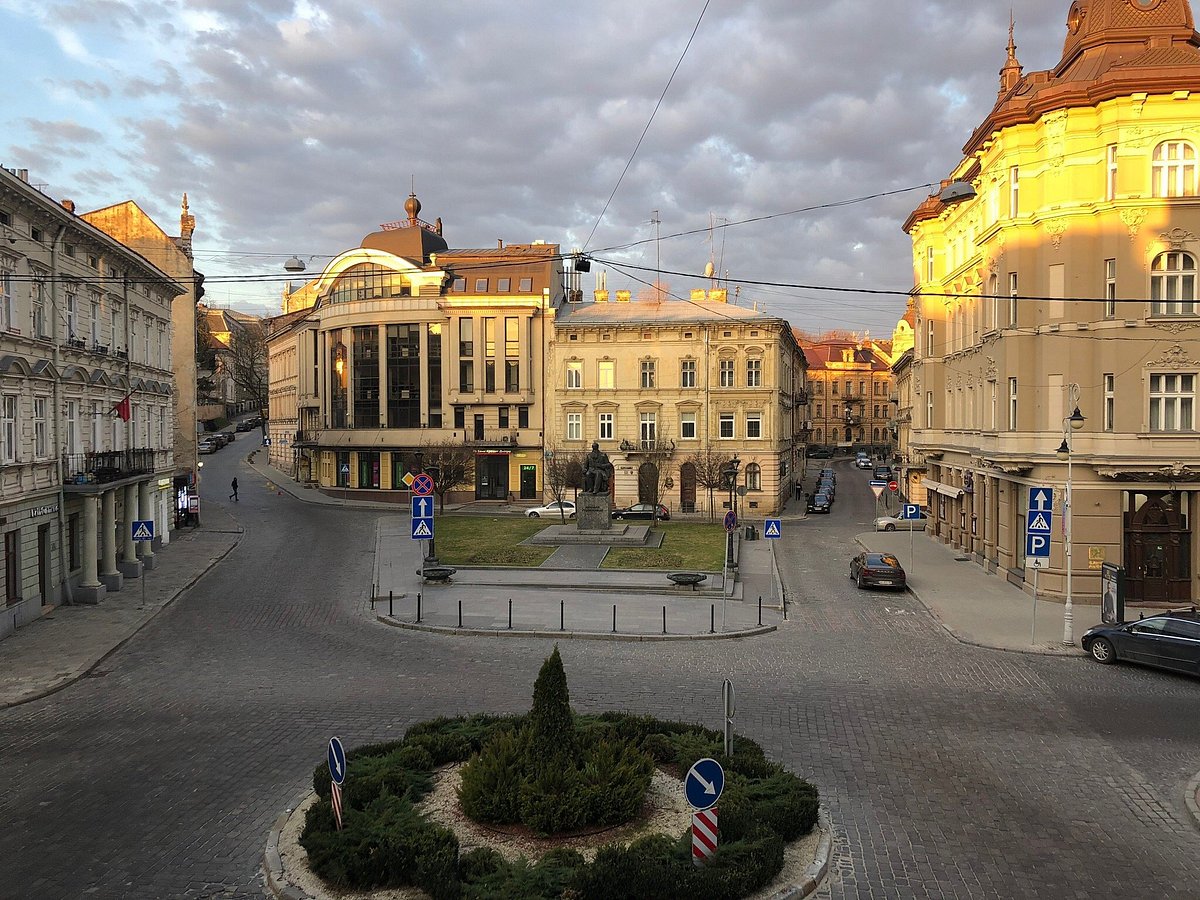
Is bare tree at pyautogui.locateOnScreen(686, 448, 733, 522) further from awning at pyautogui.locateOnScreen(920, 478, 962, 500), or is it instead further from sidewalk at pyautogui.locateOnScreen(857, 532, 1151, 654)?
sidewalk at pyautogui.locateOnScreen(857, 532, 1151, 654)

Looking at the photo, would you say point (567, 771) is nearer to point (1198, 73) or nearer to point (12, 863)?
point (12, 863)

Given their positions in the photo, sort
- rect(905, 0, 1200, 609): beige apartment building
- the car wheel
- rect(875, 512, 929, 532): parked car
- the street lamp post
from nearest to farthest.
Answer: the car wheel → the street lamp post → rect(905, 0, 1200, 609): beige apartment building → rect(875, 512, 929, 532): parked car

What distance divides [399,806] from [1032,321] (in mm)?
24509

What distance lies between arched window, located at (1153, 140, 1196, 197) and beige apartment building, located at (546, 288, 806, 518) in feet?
96.1

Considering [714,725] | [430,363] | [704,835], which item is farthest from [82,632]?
[430,363]

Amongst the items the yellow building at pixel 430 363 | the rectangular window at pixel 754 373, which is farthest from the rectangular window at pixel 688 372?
the yellow building at pixel 430 363

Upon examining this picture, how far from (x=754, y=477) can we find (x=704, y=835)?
46.4m

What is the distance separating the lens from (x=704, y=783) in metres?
8.39

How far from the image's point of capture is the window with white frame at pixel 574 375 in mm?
56781

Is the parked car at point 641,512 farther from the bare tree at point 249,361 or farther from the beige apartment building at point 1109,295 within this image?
the bare tree at point 249,361

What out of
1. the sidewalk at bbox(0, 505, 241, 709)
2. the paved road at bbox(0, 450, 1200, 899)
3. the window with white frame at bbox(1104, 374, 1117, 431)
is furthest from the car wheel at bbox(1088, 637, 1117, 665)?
the sidewalk at bbox(0, 505, 241, 709)

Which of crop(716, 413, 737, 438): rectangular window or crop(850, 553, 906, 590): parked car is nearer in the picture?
crop(850, 553, 906, 590): parked car

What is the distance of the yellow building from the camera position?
193 feet

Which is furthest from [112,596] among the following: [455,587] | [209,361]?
[209,361]
